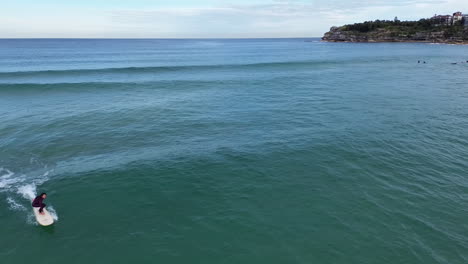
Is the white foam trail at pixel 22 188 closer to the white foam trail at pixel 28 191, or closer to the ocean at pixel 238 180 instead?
the white foam trail at pixel 28 191

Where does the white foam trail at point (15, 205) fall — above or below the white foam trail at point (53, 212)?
above

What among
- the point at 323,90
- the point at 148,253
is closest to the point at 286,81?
the point at 323,90

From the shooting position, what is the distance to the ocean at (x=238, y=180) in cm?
1507

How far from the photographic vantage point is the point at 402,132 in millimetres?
30234

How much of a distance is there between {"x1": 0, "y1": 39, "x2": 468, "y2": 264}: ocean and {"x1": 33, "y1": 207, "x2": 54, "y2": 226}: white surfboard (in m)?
0.37

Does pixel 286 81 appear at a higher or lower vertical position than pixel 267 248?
higher

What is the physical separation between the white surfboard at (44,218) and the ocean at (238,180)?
37cm

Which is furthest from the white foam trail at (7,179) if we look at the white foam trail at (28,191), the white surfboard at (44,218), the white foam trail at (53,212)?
the white surfboard at (44,218)

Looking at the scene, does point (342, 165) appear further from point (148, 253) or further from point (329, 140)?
point (148, 253)

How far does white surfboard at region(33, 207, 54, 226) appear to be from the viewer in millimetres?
16203

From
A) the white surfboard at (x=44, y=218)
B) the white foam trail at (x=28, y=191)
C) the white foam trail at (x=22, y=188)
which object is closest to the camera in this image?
the white surfboard at (x=44, y=218)

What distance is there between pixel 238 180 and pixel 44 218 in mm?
12608

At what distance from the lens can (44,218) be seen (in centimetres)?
1641

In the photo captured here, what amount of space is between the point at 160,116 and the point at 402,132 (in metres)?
29.0
